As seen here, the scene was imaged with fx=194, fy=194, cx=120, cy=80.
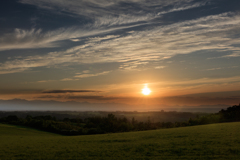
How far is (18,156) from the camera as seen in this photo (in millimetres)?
15766

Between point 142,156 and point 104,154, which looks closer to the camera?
point 142,156

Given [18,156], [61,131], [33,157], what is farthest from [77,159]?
[61,131]

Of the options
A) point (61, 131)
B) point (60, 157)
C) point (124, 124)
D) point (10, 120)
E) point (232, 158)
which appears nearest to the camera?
point (232, 158)

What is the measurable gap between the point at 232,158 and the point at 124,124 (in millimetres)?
81546

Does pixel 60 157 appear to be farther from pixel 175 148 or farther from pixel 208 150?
pixel 208 150

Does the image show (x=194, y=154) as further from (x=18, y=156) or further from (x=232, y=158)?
(x=18, y=156)

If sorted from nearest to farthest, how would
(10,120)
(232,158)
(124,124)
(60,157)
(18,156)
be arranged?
(232,158) → (60,157) → (18,156) → (10,120) → (124,124)

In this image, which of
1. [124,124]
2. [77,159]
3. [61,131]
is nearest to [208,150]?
[77,159]

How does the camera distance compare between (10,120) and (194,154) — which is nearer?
(194,154)

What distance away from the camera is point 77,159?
14.0 metres

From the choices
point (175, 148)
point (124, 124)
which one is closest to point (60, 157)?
point (175, 148)

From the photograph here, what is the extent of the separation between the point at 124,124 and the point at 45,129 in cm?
3781

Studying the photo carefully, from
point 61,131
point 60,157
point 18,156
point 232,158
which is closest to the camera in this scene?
point 232,158

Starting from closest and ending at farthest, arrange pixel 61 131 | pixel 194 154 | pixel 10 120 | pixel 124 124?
pixel 194 154 → pixel 61 131 → pixel 10 120 → pixel 124 124
